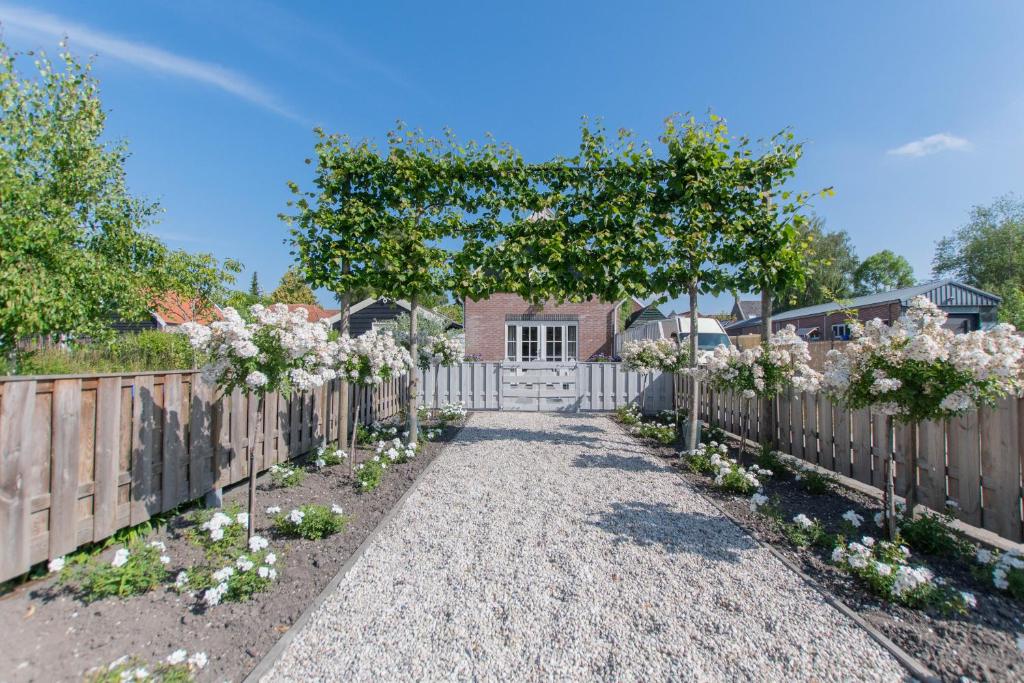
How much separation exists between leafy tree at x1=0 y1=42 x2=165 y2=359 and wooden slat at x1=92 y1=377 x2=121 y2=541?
6.75 meters

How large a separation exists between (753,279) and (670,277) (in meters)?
1.06

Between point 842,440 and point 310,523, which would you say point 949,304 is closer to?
point 842,440

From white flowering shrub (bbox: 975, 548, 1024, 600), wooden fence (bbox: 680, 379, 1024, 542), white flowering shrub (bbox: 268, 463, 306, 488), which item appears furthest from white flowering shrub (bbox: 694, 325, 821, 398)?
white flowering shrub (bbox: 268, 463, 306, 488)

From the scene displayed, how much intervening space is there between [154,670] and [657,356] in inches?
310

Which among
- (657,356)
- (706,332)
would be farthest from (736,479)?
(706,332)

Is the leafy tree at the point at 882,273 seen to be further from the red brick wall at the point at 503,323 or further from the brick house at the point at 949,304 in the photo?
the red brick wall at the point at 503,323

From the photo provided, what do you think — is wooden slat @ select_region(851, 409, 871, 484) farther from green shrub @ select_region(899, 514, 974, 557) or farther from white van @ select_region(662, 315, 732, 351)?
white van @ select_region(662, 315, 732, 351)

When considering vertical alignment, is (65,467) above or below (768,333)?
below

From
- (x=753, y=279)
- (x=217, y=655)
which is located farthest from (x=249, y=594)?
(x=753, y=279)

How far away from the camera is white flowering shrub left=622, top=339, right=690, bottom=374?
812cm

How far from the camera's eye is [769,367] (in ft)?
16.3

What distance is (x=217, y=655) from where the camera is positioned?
6.73 ft

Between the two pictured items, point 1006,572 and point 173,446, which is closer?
point 1006,572

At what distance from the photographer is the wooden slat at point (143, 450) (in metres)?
3.11
